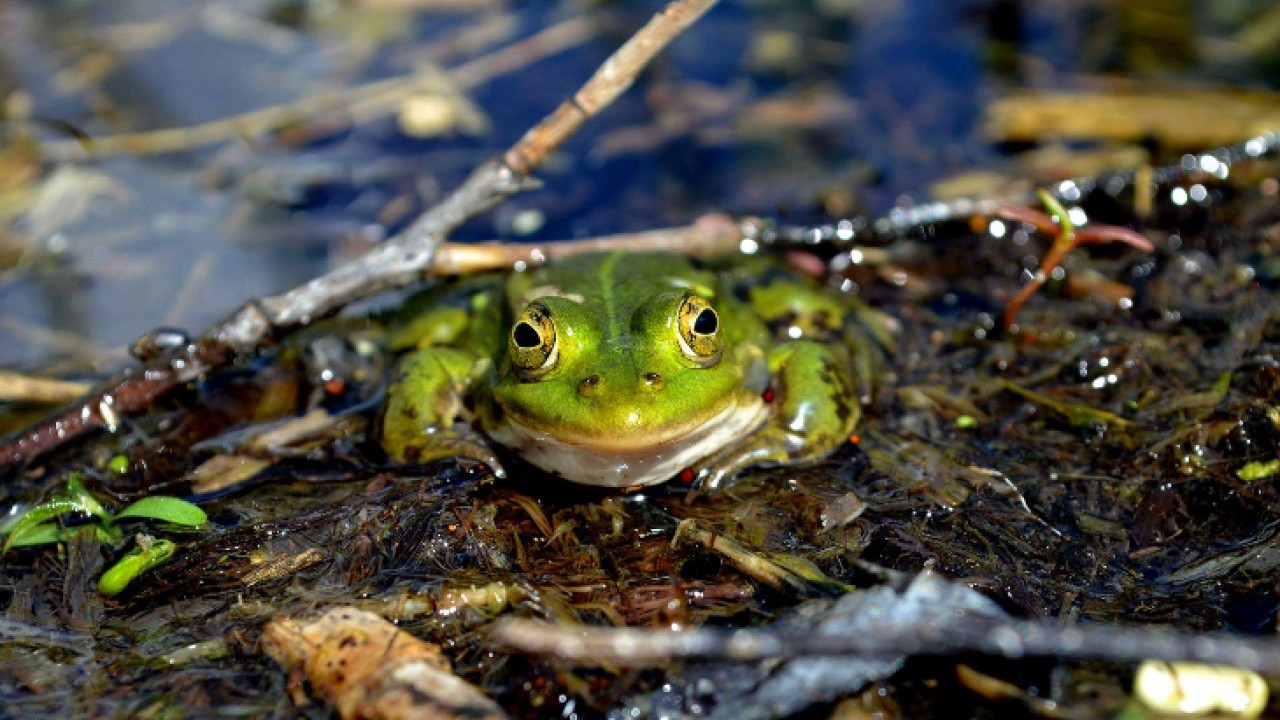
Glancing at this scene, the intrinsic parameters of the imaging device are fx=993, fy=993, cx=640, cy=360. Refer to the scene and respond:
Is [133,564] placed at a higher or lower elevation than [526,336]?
lower

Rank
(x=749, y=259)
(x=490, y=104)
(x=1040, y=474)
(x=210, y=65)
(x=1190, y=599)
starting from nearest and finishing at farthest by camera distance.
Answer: (x=1190, y=599), (x=1040, y=474), (x=749, y=259), (x=490, y=104), (x=210, y=65)

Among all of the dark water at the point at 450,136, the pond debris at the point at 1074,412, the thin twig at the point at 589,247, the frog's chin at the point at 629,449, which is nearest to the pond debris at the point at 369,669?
the frog's chin at the point at 629,449

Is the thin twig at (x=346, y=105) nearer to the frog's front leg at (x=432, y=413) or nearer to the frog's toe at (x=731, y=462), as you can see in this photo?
the frog's front leg at (x=432, y=413)

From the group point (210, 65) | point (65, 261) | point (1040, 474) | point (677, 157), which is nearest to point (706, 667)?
point (1040, 474)

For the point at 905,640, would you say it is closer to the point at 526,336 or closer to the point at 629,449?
the point at 629,449

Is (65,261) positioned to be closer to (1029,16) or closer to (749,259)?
(749,259)

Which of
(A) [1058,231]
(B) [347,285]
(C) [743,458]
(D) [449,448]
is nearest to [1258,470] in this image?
(A) [1058,231]

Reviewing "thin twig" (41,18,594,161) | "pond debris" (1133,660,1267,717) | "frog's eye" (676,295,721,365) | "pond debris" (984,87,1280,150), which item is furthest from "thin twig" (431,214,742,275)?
"pond debris" (1133,660,1267,717)
